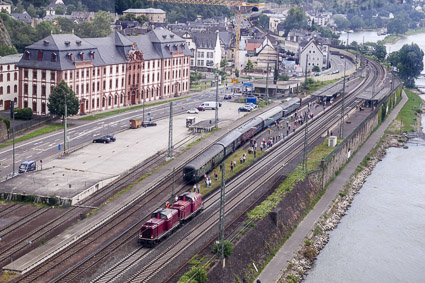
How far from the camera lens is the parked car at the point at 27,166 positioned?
214 feet

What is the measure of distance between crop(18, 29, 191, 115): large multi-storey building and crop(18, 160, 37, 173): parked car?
2468 cm

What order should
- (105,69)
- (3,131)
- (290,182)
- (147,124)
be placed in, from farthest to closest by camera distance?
(105,69) → (147,124) → (3,131) → (290,182)

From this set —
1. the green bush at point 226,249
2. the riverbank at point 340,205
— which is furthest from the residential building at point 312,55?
the green bush at point 226,249

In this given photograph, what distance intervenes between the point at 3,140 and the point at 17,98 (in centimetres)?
1694

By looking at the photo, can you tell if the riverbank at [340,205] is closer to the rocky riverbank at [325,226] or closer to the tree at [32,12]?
the rocky riverbank at [325,226]

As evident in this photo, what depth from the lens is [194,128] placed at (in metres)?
87.6

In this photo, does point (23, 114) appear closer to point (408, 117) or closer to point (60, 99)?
point (60, 99)

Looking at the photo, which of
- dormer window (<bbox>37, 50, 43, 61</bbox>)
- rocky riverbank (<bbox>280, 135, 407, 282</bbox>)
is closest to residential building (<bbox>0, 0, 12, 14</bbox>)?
dormer window (<bbox>37, 50, 43, 61</bbox>)

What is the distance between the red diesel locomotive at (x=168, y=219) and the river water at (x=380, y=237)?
32.8ft

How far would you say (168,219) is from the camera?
159 feet

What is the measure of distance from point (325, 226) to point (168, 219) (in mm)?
17819

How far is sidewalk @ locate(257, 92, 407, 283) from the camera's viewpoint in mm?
48531

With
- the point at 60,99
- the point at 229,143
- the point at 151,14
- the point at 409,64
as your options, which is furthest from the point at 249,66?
the point at 229,143

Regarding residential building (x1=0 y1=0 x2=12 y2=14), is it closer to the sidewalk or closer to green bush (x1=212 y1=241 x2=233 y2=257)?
the sidewalk
